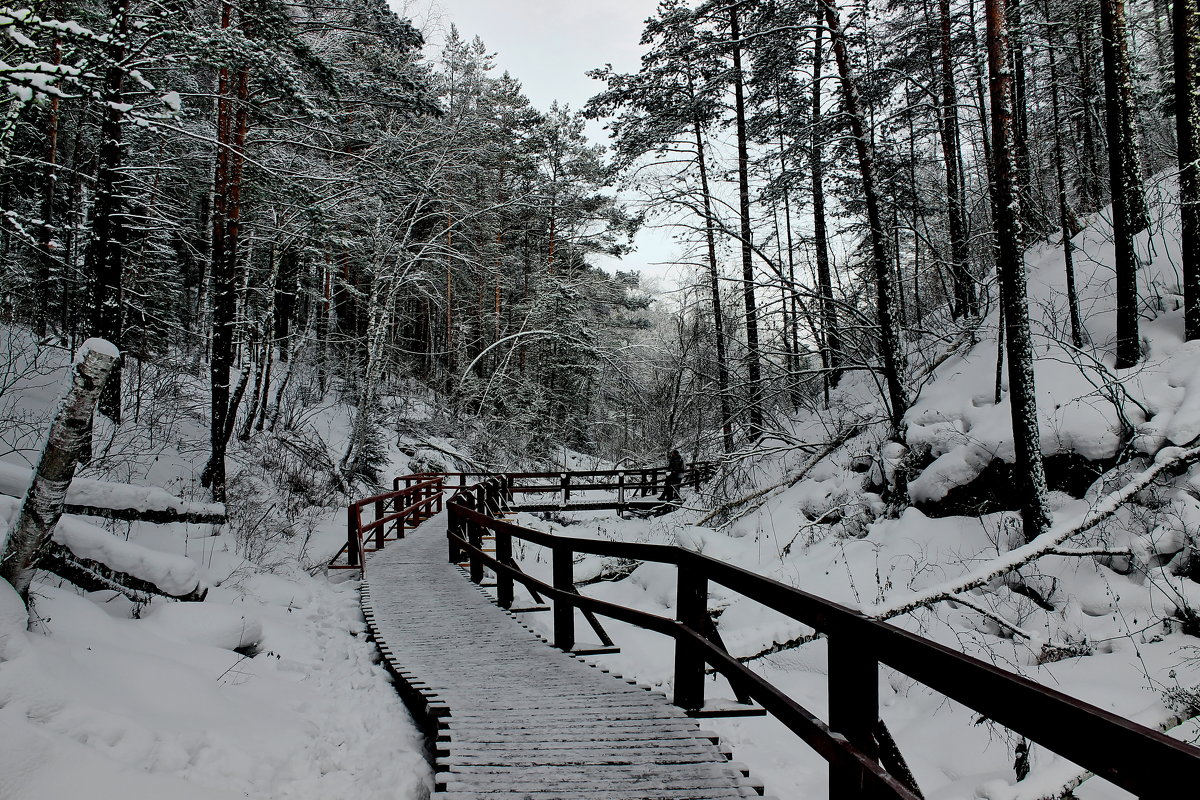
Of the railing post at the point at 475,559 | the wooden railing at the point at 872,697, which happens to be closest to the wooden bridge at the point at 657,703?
the wooden railing at the point at 872,697

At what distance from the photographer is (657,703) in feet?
13.7

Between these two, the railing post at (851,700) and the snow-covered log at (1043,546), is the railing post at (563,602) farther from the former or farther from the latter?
the railing post at (851,700)

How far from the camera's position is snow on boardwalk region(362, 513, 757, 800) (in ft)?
10.6

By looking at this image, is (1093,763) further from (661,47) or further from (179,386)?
(661,47)

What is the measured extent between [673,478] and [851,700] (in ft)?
48.2

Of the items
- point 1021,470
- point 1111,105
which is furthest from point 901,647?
point 1111,105

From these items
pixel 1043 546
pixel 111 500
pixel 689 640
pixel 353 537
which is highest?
pixel 111 500

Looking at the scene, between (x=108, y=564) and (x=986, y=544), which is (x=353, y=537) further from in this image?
(x=986, y=544)

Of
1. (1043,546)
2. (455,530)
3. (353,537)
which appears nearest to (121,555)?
(353,537)

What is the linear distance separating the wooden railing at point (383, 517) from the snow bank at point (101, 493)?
3.61 meters

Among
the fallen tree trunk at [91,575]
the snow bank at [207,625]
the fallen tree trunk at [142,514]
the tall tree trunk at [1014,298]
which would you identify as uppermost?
the tall tree trunk at [1014,298]

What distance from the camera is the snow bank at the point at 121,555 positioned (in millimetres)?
4727

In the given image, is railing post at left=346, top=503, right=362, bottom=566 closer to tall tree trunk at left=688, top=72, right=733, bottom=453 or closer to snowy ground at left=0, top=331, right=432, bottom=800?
snowy ground at left=0, top=331, right=432, bottom=800

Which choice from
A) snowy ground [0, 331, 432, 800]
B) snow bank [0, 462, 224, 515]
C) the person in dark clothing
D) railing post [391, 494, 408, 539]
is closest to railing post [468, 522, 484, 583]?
snowy ground [0, 331, 432, 800]
